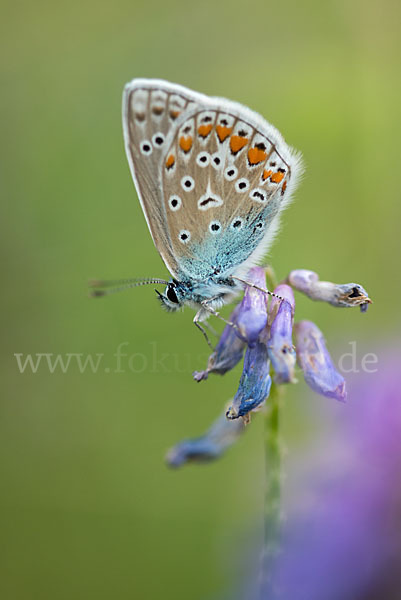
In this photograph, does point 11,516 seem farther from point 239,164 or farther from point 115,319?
point 239,164

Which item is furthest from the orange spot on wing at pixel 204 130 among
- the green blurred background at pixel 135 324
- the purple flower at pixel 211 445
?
the green blurred background at pixel 135 324

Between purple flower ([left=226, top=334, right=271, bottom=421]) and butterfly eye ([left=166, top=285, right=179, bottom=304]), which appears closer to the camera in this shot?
purple flower ([left=226, top=334, right=271, bottom=421])

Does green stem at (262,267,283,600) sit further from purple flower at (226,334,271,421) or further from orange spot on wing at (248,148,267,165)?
orange spot on wing at (248,148,267,165)

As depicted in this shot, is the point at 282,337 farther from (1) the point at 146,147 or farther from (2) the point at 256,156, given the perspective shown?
(1) the point at 146,147

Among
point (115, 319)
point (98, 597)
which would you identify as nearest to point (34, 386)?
point (115, 319)

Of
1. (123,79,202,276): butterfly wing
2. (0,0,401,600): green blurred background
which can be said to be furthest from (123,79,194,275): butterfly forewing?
(0,0,401,600): green blurred background

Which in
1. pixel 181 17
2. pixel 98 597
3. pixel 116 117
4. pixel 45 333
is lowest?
pixel 98 597

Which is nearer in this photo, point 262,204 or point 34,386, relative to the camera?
point 262,204

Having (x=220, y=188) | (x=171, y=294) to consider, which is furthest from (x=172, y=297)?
(x=220, y=188)
